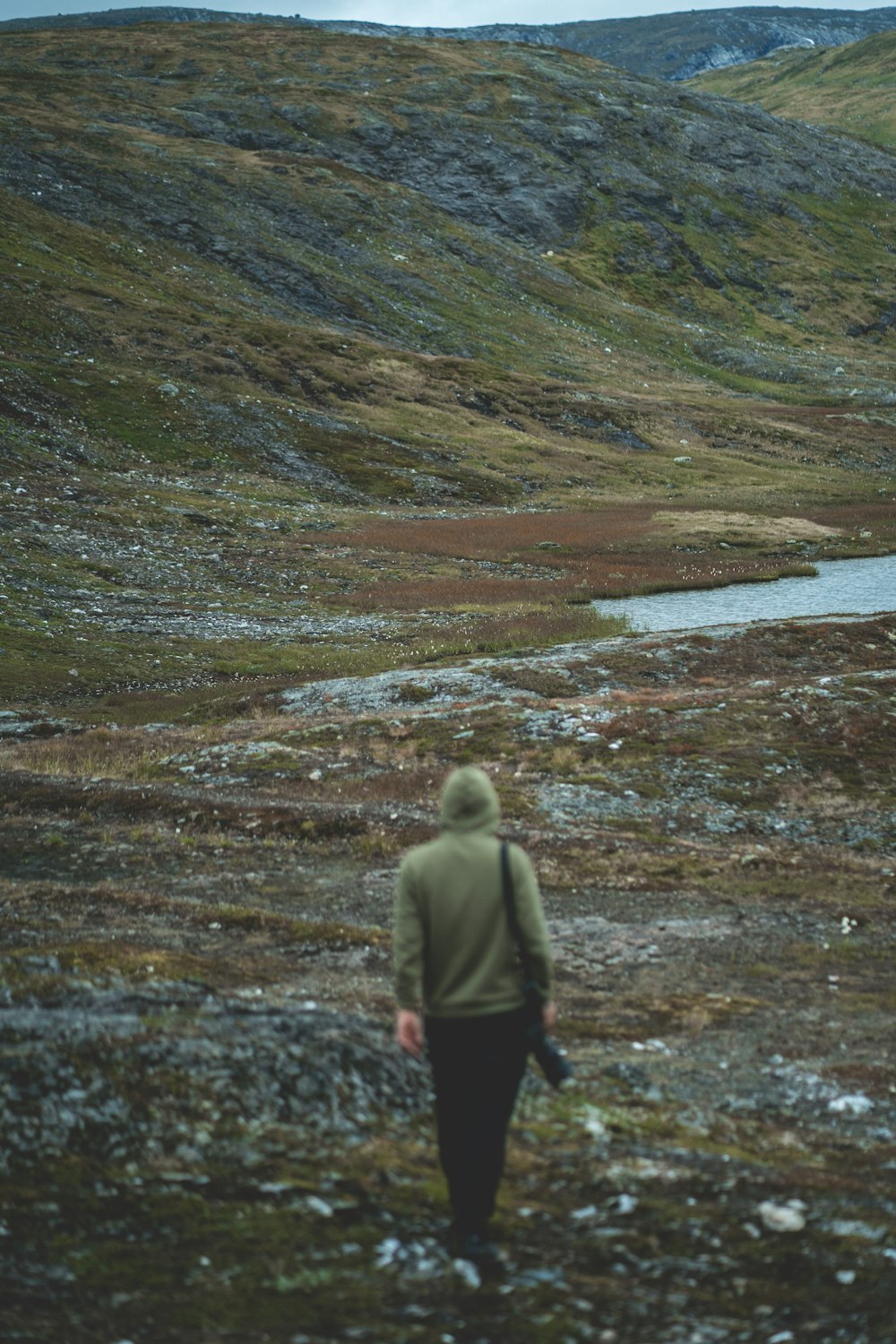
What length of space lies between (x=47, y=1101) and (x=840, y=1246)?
6297mm

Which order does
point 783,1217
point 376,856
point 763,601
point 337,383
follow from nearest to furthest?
point 783,1217, point 376,856, point 763,601, point 337,383

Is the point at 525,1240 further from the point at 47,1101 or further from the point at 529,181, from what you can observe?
the point at 529,181

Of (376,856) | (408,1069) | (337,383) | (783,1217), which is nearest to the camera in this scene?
(783,1217)

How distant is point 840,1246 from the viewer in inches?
319

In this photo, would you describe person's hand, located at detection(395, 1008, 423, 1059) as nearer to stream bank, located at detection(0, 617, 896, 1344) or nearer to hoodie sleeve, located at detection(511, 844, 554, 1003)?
hoodie sleeve, located at detection(511, 844, 554, 1003)

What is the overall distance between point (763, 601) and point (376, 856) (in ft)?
136

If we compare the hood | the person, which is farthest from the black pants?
the hood

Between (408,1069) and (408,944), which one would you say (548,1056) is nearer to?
(408,944)

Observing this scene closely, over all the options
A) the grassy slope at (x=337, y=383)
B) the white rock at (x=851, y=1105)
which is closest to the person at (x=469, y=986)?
the white rock at (x=851, y=1105)

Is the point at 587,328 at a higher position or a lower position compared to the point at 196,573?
higher

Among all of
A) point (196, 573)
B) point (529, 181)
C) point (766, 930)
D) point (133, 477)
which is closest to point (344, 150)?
point (529, 181)

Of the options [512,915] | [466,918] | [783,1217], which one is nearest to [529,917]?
[512,915]

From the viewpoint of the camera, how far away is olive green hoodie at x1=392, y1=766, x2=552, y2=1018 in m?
7.65

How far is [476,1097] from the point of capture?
7.59 metres
